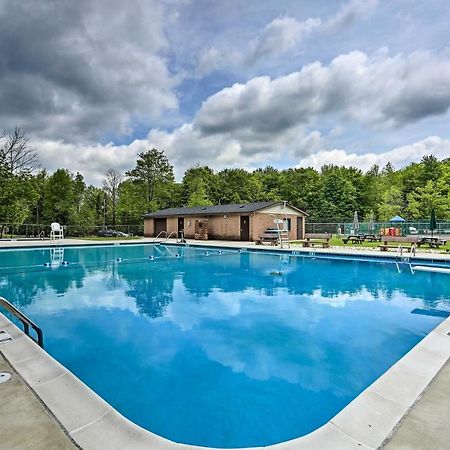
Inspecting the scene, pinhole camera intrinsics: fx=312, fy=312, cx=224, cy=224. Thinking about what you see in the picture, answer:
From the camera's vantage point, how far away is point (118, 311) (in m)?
6.61

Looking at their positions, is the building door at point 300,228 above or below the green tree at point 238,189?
below

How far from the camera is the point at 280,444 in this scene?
6.53ft

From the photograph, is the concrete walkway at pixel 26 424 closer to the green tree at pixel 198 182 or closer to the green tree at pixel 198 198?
the green tree at pixel 198 198

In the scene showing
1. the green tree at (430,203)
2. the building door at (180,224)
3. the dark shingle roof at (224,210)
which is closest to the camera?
the dark shingle roof at (224,210)

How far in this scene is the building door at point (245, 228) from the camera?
2278 cm

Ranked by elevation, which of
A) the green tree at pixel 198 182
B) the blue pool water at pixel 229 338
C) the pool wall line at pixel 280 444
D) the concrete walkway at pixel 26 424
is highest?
the green tree at pixel 198 182

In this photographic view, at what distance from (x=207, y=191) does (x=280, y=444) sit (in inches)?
1559

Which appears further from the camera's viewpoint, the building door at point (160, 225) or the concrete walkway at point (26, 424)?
the building door at point (160, 225)

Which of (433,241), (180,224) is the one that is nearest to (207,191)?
(180,224)

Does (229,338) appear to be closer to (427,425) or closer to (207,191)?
(427,425)

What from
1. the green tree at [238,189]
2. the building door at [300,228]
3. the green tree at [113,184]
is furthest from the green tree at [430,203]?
the green tree at [113,184]

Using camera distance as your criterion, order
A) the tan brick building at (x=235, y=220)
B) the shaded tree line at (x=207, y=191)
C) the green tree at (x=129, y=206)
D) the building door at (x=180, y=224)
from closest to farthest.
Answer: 1. the tan brick building at (x=235, y=220)
2. the building door at (x=180, y=224)
3. the shaded tree line at (x=207, y=191)
4. the green tree at (x=129, y=206)

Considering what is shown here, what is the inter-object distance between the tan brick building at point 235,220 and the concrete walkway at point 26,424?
1990 centimetres

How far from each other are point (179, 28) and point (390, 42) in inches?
328
